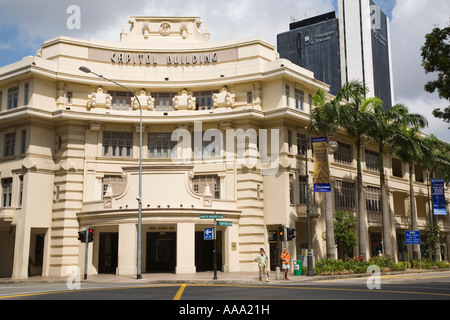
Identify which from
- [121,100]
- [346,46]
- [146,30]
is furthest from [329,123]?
[346,46]

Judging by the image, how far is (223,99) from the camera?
42.4 m

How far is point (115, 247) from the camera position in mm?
40750

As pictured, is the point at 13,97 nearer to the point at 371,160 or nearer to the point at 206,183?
the point at 206,183

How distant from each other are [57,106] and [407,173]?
39.8 meters

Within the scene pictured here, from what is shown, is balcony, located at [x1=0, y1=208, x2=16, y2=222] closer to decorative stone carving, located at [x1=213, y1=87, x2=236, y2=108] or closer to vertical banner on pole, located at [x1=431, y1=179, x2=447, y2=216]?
decorative stone carving, located at [x1=213, y1=87, x2=236, y2=108]

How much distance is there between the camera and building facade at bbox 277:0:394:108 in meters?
127

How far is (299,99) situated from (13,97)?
23356 millimetres

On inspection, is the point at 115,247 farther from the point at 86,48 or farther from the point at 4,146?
the point at 86,48

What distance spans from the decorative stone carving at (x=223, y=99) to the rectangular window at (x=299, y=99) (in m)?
5.25

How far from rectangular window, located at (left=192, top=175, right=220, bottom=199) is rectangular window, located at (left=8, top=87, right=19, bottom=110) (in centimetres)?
1544

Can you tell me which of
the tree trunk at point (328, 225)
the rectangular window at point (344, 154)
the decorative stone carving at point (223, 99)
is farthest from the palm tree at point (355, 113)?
the decorative stone carving at point (223, 99)

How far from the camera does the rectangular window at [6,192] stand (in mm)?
39875

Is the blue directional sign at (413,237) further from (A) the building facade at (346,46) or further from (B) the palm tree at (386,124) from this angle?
(A) the building facade at (346,46)
